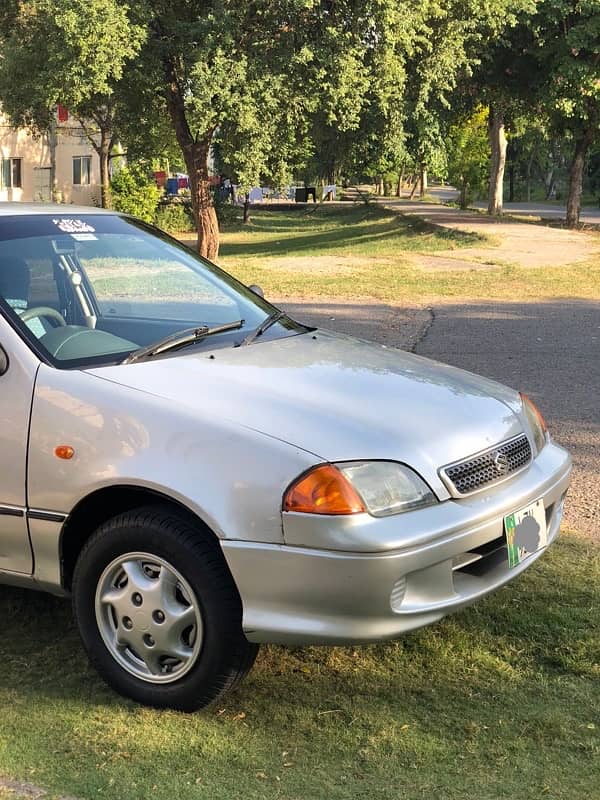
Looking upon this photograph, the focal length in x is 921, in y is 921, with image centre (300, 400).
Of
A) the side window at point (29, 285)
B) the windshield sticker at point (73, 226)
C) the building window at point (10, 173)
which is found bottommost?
the side window at point (29, 285)

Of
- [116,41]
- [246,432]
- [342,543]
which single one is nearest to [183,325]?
[246,432]

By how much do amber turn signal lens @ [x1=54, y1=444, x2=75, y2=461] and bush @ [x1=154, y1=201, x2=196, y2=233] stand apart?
125 feet

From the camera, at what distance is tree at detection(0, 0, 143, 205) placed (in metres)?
17.9

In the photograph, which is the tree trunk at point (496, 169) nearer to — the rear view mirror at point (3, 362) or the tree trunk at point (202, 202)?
the tree trunk at point (202, 202)

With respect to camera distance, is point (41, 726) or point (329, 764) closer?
point (329, 764)

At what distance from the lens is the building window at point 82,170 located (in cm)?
4994

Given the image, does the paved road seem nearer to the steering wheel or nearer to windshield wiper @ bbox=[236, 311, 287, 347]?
windshield wiper @ bbox=[236, 311, 287, 347]

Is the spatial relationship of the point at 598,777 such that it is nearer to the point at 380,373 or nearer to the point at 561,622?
the point at 561,622

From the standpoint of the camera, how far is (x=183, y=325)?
4.12 metres

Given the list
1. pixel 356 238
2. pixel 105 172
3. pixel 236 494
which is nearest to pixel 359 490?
pixel 236 494

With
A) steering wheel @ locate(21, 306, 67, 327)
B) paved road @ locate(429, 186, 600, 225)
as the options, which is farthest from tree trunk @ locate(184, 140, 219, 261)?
steering wheel @ locate(21, 306, 67, 327)

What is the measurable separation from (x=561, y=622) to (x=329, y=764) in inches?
54.8

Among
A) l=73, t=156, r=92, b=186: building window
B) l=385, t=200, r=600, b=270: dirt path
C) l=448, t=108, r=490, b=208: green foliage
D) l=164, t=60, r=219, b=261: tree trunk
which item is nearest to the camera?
l=385, t=200, r=600, b=270: dirt path

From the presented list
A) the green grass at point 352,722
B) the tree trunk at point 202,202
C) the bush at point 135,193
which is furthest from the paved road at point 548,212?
the green grass at point 352,722
